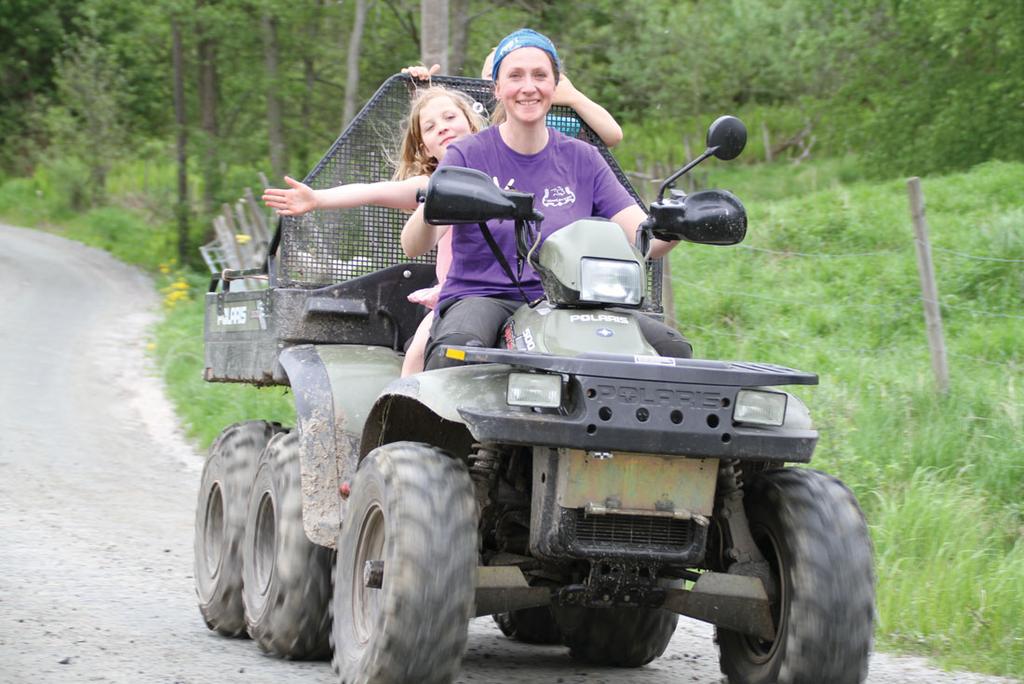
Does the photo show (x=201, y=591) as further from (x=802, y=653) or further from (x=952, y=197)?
(x=952, y=197)

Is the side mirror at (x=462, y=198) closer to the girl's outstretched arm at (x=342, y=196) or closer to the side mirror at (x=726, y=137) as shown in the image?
the side mirror at (x=726, y=137)

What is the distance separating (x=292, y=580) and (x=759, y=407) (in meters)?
2.04

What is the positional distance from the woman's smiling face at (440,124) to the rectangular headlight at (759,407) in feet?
6.92

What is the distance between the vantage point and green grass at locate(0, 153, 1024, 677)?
21.1ft

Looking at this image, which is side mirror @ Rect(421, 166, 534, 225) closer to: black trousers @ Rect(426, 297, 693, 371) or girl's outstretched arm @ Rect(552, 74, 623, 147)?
black trousers @ Rect(426, 297, 693, 371)

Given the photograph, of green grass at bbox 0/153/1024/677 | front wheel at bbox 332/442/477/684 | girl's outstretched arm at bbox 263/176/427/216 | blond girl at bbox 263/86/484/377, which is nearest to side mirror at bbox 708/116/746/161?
blond girl at bbox 263/86/484/377

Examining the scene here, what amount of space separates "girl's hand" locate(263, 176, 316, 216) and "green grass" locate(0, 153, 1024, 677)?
8.03ft

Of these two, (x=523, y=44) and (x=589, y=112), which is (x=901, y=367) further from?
(x=523, y=44)

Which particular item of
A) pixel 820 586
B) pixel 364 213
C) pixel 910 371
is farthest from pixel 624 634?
pixel 910 371

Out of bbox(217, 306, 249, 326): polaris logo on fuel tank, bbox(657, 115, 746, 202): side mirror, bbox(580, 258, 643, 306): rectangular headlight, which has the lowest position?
bbox(217, 306, 249, 326): polaris logo on fuel tank

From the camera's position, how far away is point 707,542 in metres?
4.70

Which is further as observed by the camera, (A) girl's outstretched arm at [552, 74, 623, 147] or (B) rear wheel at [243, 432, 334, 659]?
(A) girl's outstretched arm at [552, 74, 623, 147]

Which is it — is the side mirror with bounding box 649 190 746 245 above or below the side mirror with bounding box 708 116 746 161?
below

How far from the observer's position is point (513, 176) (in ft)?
16.6
